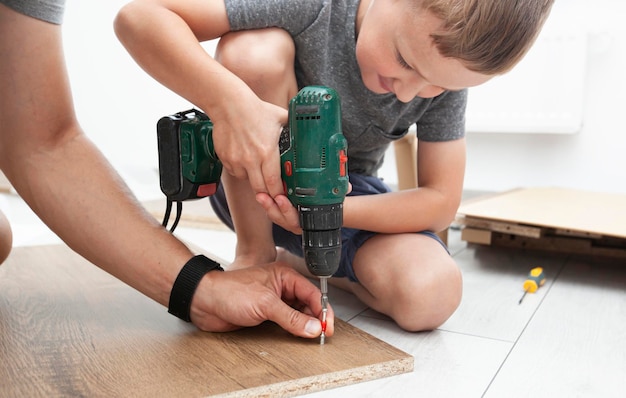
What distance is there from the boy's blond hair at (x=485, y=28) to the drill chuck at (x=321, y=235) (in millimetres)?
333

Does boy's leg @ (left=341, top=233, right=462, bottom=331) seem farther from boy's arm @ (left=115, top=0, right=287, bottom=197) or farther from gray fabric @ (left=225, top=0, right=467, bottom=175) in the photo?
boy's arm @ (left=115, top=0, right=287, bottom=197)

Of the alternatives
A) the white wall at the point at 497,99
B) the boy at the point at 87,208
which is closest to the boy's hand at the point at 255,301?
the boy at the point at 87,208

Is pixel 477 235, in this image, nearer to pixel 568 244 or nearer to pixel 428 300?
pixel 568 244

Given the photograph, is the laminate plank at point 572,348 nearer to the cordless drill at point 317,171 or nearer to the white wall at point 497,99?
the cordless drill at point 317,171

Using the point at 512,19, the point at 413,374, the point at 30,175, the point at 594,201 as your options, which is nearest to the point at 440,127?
the point at 512,19

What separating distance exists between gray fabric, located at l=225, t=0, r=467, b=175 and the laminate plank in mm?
479

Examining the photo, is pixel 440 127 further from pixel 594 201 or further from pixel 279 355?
pixel 594 201

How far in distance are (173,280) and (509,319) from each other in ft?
2.49

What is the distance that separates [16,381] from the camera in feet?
3.12

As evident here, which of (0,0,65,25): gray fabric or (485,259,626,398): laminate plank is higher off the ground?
(0,0,65,25): gray fabric

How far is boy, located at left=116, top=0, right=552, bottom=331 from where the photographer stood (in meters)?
1.06

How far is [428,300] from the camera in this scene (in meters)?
1.26

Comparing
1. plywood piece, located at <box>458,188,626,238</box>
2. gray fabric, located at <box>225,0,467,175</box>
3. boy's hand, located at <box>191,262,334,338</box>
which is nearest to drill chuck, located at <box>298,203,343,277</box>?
boy's hand, located at <box>191,262,334,338</box>

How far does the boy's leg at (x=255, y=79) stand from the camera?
4.15ft
